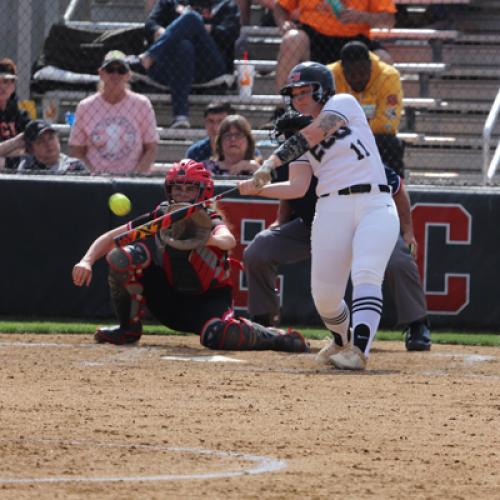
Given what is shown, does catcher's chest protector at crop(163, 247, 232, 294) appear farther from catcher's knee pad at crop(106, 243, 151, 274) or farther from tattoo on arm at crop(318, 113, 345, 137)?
tattoo on arm at crop(318, 113, 345, 137)

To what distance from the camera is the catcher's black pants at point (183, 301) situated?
8492 millimetres

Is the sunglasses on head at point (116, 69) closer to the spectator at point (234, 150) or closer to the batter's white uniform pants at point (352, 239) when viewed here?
the spectator at point (234, 150)

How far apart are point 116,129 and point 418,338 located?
134 inches

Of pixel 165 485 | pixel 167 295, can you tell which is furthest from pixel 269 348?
pixel 165 485

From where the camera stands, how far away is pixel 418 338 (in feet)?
29.0

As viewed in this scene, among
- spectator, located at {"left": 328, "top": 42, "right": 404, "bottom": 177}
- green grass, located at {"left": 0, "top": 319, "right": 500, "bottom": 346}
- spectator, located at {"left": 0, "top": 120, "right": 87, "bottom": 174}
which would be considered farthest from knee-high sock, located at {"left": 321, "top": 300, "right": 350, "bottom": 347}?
spectator, located at {"left": 0, "top": 120, "right": 87, "bottom": 174}

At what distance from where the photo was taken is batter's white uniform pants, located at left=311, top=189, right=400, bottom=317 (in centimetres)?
727

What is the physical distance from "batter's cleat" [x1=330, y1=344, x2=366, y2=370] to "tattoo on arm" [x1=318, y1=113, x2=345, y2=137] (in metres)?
1.25

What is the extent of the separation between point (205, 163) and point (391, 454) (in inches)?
226

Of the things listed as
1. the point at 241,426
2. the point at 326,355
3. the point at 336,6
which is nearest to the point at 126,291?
the point at 326,355

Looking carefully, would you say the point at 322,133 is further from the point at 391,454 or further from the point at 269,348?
the point at 391,454

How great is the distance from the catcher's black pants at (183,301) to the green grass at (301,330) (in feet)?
3.68

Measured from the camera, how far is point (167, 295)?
8547mm

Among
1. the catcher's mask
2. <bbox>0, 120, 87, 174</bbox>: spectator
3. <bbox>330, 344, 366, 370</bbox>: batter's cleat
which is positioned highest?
the catcher's mask
